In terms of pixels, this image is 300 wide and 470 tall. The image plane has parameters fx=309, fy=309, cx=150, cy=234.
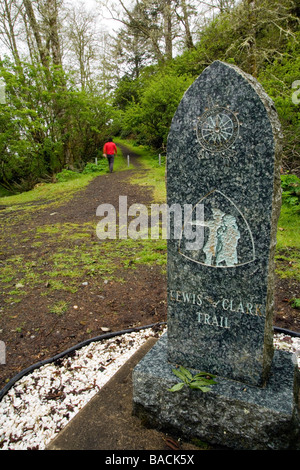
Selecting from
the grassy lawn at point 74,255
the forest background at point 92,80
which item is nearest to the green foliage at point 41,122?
the forest background at point 92,80

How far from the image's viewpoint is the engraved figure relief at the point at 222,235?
5.97ft

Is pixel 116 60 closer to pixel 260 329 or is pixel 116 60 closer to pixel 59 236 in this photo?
pixel 59 236

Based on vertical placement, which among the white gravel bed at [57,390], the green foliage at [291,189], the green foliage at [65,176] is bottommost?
the white gravel bed at [57,390]

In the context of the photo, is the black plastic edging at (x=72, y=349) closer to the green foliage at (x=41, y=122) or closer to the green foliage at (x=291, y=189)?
the green foliage at (x=291, y=189)

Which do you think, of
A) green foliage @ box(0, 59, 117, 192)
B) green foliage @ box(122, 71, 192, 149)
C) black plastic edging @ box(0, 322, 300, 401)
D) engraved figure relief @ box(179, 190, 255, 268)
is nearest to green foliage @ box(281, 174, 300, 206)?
black plastic edging @ box(0, 322, 300, 401)

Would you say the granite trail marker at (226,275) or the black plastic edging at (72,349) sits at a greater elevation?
Answer: the granite trail marker at (226,275)

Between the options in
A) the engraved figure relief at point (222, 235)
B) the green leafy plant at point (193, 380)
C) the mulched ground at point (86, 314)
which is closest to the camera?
the engraved figure relief at point (222, 235)

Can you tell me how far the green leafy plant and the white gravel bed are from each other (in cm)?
101

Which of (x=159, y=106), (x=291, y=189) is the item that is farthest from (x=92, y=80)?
(x=291, y=189)

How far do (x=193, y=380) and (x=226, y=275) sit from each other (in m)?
0.73

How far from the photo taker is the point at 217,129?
1774 millimetres

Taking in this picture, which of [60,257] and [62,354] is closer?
[62,354]

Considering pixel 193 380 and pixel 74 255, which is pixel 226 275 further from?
pixel 74 255

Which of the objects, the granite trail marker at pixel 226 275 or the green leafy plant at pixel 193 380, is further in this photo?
the green leafy plant at pixel 193 380
